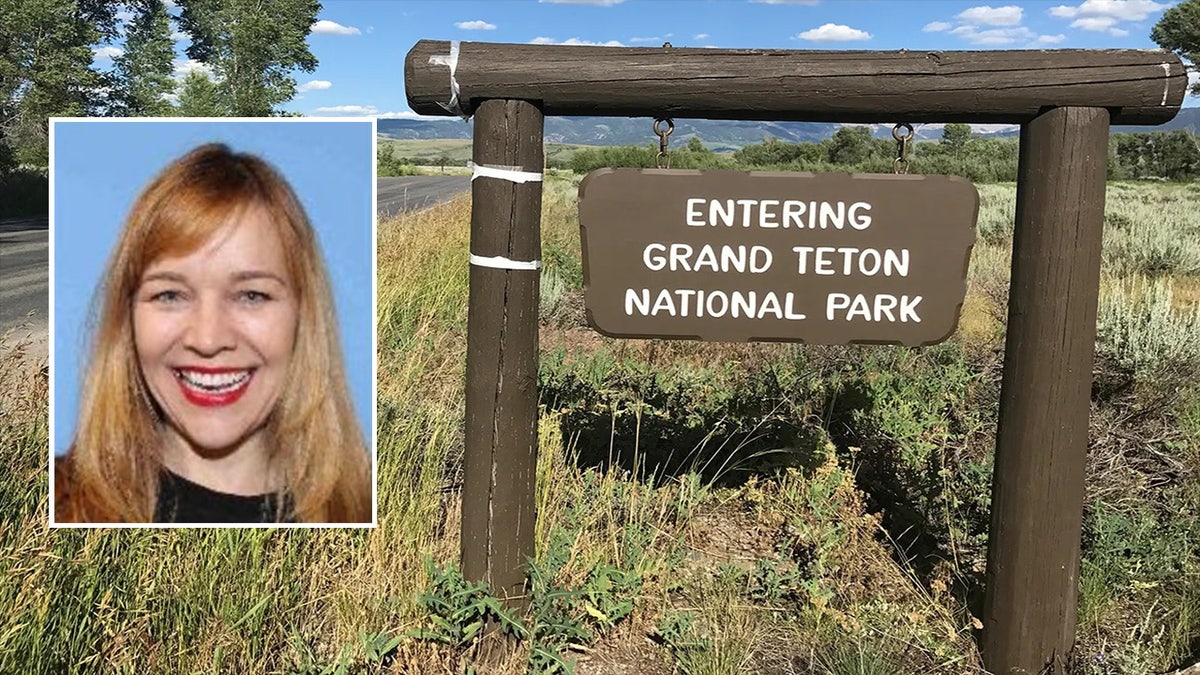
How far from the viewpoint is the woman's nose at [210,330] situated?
195cm

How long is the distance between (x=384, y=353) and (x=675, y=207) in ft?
9.65

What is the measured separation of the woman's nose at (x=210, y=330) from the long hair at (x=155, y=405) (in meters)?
0.14

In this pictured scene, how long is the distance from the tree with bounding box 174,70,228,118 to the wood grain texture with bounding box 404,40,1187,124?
34889mm

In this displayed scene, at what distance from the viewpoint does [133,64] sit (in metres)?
31.5

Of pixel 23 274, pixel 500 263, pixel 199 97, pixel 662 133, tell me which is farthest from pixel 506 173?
pixel 199 97

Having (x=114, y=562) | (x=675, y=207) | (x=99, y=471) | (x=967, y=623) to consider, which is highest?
(x=675, y=207)

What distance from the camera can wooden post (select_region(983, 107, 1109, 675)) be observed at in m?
2.36

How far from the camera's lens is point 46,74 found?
23.2 m

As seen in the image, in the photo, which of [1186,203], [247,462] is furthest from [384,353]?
[1186,203]

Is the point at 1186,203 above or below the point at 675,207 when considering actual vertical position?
above

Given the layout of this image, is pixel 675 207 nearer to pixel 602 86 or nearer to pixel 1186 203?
pixel 602 86

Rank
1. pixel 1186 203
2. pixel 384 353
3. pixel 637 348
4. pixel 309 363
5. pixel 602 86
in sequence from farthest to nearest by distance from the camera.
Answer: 1. pixel 1186 203
2. pixel 637 348
3. pixel 384 353
4. pixel 602 86
5. pixel 309 363

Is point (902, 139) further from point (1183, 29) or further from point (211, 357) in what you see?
point (1183, 29)

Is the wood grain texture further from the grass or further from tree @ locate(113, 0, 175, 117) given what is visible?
tree @ locate(113, 0, 175, 117)
